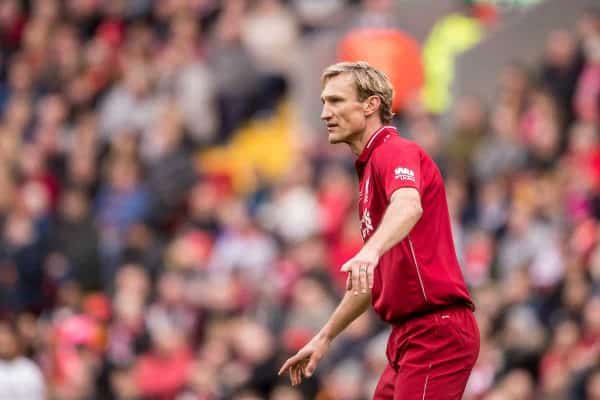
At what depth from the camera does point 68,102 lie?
19266 millimetres

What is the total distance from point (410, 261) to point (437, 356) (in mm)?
437

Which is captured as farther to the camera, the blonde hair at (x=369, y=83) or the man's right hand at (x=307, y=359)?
the man's right hand at (x=307, y=359)

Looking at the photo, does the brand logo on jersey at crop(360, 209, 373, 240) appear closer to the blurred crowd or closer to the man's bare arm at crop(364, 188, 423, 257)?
the man's bare arm at crop(364, 188, 423, 257)

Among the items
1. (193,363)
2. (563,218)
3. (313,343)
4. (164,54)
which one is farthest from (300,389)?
(164,54)

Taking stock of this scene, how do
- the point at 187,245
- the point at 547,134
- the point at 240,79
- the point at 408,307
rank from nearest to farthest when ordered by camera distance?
the point at 408,307
the point at 547,134
the point at 187,245
the point at 240,79

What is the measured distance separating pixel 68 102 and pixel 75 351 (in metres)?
5.72

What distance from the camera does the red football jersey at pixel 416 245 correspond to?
6.42m

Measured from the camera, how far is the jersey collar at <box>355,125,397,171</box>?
6520 millimetres

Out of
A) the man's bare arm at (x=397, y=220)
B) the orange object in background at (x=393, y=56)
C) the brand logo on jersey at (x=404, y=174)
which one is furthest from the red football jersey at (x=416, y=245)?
the orange object in background at (x=393, y=56)

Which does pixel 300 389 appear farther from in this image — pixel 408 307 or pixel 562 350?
pixel 408 307

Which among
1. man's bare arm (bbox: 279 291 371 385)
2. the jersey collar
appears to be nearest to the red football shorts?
man's bare arm (bbox: 279 291 371 385)

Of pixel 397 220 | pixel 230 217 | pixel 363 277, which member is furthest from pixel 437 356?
pixel 230 217

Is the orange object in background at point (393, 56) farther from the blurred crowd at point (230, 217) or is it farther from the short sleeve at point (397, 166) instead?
the short sleeve at point (397, 166)

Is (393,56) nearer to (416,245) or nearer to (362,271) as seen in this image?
(416,245)
